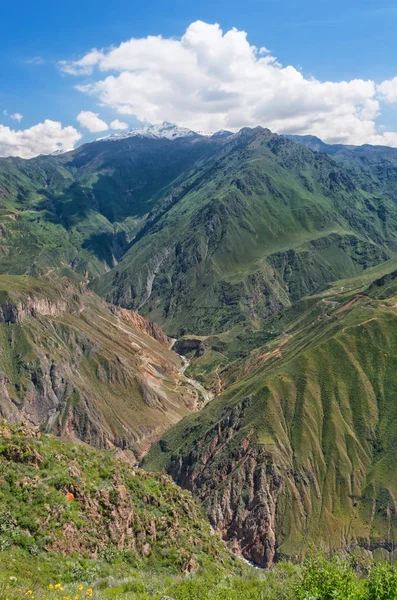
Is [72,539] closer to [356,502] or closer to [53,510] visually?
[53,510]

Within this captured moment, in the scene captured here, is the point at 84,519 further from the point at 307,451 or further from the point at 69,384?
the point at 69,384

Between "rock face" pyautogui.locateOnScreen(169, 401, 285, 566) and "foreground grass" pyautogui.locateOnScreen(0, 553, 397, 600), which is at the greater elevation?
"foreground grass" pyautogui.locateOnScreen(0, 553, 397, 600)

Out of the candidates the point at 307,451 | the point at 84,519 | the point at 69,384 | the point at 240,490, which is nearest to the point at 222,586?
the point at 84,519

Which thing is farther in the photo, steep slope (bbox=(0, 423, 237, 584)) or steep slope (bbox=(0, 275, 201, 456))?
steep slope (bbox=(0, 275, 201, 456))

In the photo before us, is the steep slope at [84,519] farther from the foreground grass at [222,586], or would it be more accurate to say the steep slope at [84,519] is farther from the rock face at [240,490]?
the rock face at [240,490]

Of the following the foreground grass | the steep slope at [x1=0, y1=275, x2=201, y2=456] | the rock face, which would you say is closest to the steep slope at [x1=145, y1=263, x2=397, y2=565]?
the rock face

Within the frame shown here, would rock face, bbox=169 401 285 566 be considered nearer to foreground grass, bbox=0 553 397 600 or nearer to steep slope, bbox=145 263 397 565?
steep slope, bbox=145 263 397 565

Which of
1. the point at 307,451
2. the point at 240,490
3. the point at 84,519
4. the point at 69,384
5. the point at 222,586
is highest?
the point at 84,519
